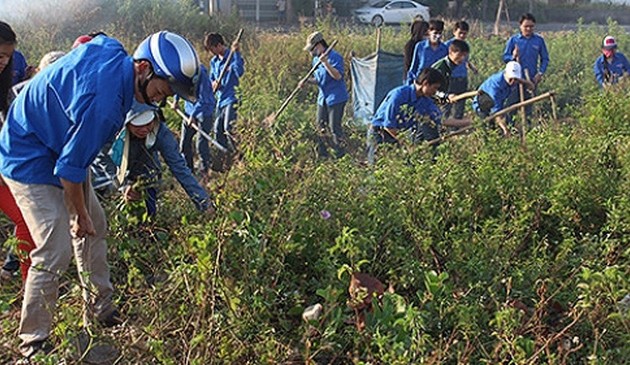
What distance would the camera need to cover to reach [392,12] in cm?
2622

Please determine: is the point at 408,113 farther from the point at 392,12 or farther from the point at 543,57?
the point at 392,12

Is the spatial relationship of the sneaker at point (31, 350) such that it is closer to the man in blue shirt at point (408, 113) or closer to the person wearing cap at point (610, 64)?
the man in blue shirt at point (408, 113)

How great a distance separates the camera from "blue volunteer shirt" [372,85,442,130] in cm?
527

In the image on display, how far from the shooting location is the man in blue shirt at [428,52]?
25.2 feet

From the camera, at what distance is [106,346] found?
3.36m

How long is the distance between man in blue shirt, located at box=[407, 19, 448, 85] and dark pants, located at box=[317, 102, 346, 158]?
2.90 ft

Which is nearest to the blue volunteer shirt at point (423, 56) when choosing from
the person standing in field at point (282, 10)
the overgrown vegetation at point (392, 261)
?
the overgrown vegetation at point (392, 261)

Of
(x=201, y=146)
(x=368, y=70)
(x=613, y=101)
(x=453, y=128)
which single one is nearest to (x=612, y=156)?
(x=613, y=101)

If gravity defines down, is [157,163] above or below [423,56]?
below

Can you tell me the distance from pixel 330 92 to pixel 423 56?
1146 mm

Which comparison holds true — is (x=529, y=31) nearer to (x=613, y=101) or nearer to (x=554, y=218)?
(x=613, y=101)

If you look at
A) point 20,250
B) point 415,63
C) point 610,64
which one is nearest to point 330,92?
point 415,63

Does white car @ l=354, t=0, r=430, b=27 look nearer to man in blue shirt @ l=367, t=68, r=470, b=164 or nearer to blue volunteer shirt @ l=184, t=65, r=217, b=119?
blue volunteer shirt @ l=184, t=65, r=217, b=119

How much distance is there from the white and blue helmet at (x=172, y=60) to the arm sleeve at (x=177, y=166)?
991mm
